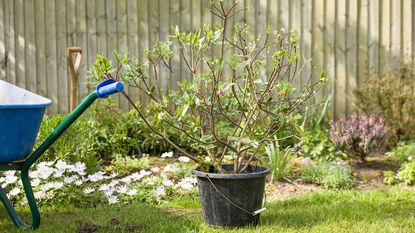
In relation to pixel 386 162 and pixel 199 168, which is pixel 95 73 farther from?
pixel 386 162

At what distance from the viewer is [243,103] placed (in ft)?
12.4

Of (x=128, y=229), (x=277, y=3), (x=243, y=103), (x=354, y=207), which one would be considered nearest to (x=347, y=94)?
(x=277, y=3)

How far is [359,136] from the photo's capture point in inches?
221

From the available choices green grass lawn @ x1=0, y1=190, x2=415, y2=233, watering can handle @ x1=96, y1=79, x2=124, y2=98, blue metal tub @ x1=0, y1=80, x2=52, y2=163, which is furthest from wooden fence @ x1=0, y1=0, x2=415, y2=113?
watering can handle @ x1=96, y1=79, x2=124, y2=98

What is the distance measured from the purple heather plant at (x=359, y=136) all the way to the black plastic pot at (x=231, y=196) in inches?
82.0

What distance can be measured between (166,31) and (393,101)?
7.80 feet

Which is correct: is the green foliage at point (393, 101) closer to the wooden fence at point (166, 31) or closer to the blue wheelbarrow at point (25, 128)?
the wooden fence at point (166, 31)

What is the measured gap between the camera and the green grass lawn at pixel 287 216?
3.69 meters

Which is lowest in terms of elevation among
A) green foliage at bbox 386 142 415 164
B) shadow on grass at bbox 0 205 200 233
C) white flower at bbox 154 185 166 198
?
shadow on grass at bbox 0 205 200 233

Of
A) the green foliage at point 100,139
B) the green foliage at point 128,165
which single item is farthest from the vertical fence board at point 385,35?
the green foliage at point 128,165

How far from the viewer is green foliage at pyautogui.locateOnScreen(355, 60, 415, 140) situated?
6312 millimetres

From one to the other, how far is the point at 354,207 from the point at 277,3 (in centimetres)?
316

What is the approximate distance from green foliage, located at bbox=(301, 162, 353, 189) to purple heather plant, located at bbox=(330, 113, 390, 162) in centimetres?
33

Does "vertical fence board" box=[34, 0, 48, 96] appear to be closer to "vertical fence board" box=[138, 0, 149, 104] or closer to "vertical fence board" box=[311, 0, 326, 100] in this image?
"vertical fence board" box=[138, 0, 149, 104]
